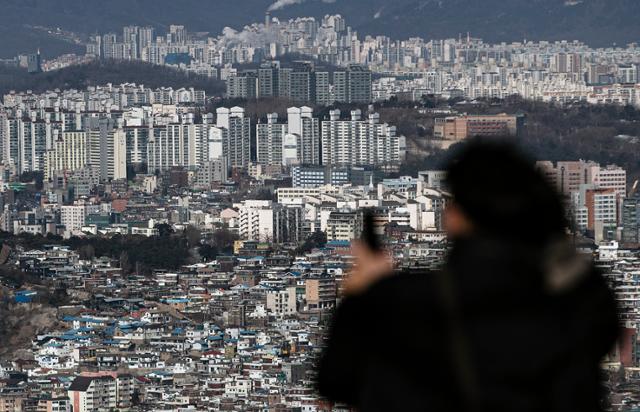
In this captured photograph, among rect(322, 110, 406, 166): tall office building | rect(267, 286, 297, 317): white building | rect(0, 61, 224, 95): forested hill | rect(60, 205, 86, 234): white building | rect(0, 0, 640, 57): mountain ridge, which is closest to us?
rect(267, 286, 297, 317): white building

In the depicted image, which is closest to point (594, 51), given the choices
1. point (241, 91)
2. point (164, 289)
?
point (241, 91)

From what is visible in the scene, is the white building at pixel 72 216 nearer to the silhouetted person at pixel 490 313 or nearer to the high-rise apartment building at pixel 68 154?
the high-rise apartment building at pixel 68 154

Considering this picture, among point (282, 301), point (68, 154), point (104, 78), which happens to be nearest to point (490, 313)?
point (282, 301)

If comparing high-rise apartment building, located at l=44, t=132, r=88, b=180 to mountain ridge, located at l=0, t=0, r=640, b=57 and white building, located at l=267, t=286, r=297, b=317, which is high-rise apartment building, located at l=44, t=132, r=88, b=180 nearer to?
white building, located at l=267, t=286, r=297, b=317

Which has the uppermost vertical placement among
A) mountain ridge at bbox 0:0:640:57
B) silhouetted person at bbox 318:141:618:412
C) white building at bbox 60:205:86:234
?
mountain ridge at bbox 0:0:640:57

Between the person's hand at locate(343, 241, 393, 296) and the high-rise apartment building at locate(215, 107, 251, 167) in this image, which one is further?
the high-rise apartment building at locate(215, 107, 251, 167)

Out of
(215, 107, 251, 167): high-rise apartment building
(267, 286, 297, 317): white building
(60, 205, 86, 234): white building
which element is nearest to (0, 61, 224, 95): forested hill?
(215, 107, 251, 167): high-rise apartment building
